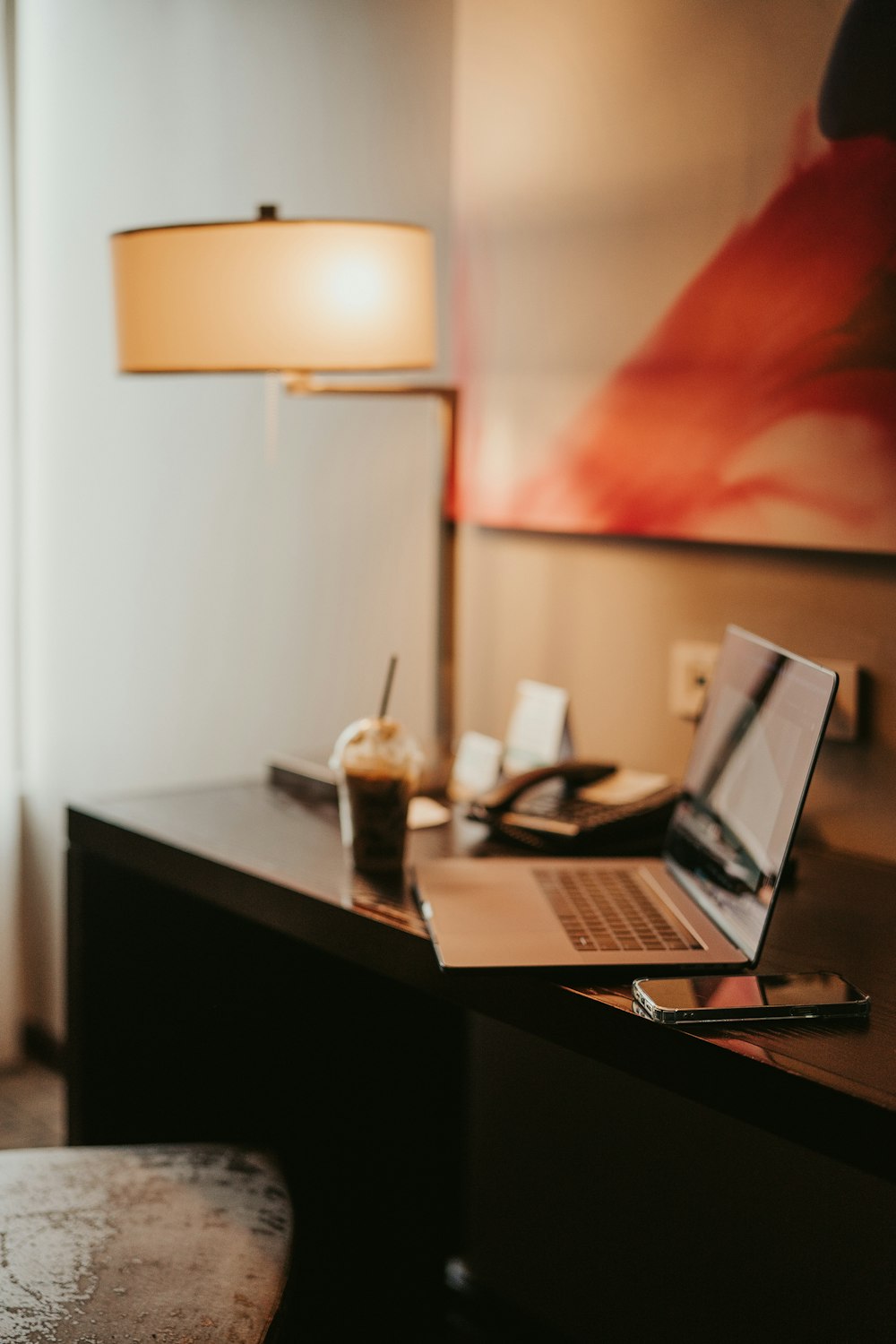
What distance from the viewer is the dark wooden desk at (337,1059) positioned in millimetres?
1471

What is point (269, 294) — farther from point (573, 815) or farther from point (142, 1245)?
point (142, 1245)

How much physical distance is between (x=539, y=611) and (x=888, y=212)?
2.34 feet

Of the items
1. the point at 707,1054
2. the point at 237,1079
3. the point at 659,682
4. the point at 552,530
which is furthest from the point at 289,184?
the point at 707,1054

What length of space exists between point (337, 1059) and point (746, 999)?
887mm

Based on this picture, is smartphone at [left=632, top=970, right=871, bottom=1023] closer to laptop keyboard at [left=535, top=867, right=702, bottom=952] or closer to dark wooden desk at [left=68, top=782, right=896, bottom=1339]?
laptop keyboard at [left=535, top=867, right=702, bottom=952]

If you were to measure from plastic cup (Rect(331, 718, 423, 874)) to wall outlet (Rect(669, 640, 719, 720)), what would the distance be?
1.33ft

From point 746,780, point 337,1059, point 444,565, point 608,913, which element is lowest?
point 337,1059

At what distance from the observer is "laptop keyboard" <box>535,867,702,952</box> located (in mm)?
1186

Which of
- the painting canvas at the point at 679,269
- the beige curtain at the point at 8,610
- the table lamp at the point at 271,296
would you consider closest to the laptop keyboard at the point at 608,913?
the painting canvas at the point at 679,269

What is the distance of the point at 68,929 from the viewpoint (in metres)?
1.75

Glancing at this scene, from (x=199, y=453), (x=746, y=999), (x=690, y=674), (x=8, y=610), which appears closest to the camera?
(x=746, y=999)

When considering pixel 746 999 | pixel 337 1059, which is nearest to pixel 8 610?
pixel 337 1059

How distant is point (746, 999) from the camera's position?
105 centimetres

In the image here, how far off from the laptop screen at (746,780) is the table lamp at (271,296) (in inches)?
23.1
